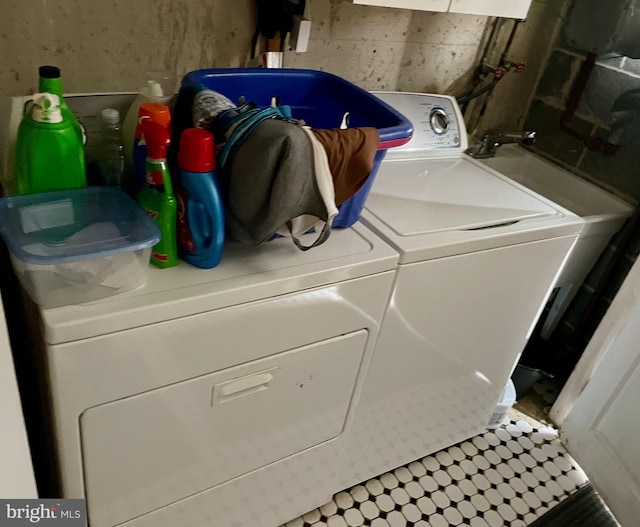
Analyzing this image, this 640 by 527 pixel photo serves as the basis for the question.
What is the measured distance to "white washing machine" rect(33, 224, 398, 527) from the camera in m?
0.94

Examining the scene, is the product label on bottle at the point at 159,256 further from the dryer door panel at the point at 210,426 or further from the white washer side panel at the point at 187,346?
the dryer door panel at the point at 210,426

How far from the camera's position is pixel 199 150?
0.94 meters

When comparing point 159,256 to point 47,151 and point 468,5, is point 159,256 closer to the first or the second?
point 47,151

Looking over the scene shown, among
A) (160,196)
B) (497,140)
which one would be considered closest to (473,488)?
(497,140)

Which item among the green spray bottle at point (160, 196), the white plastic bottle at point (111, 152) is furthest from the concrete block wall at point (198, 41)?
the green spray bottle at point (160, 196)

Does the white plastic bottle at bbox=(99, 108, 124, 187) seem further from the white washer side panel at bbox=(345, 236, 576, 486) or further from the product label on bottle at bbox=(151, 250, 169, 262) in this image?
the white washer side panel at bbox=(345, 236, 576, 486)

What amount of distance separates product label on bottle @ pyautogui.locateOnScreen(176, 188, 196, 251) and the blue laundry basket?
30 cm

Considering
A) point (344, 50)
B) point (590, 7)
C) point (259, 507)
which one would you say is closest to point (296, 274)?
point (259, 507)

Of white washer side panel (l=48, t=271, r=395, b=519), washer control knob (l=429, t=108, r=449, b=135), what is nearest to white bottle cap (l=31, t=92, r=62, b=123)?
white washer side panel (l=48, t=271, r=395, b=519)

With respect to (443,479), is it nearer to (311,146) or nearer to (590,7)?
(311,146)

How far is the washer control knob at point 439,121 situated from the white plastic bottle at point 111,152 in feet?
3.36

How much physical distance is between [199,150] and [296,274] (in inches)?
11.9

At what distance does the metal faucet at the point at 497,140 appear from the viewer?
1.89m

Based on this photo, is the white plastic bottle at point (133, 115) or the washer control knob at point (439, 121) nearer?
the white plastic bottle at point (133, 115)
